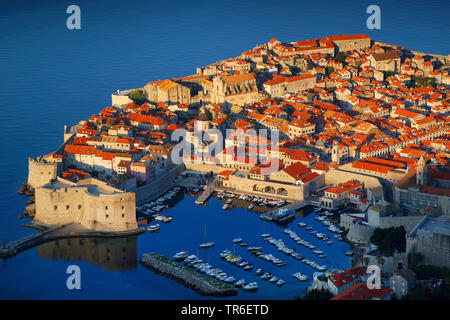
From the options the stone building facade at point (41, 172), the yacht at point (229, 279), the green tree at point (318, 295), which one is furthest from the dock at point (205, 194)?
the green tree at point (318, 295)

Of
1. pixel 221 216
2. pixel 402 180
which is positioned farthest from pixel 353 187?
pixel 221 216

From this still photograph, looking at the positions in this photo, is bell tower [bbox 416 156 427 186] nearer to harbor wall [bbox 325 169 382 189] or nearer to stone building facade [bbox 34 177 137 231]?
harbor wall [bbox 325 169 382 189]

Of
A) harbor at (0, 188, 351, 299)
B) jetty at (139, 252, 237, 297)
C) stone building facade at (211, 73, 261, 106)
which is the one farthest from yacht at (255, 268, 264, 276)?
stone building facade at (211, 73, 261, 106)

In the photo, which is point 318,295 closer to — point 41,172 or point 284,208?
point 284,208

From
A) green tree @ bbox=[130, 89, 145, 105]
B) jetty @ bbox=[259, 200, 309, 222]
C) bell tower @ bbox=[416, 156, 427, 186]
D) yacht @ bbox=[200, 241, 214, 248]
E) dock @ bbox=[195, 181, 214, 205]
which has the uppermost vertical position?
green tree @ bbox=[130, 89, 145, 105]

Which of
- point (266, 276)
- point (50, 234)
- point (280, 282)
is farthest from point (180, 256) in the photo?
point (50, 234)

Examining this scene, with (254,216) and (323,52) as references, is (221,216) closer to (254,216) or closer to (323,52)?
(254,216)

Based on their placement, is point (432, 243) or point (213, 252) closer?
point (432, 243)
